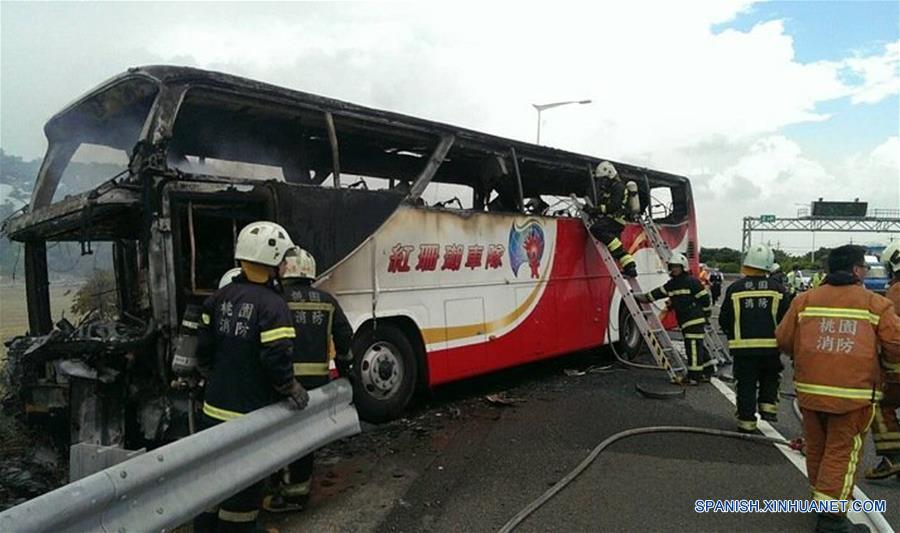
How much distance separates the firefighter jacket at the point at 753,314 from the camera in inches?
216

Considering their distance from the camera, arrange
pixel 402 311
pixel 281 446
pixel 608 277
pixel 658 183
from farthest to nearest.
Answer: pixel 658 183 < pixel 608 277 < pixel 402 311 < pixel 281 446

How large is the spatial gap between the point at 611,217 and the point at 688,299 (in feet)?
4.85

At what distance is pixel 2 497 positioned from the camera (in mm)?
4242

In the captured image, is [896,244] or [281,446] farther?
[896,244]

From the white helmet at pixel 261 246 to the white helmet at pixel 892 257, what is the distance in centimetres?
463

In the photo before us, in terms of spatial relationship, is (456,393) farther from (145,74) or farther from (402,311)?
(145,74)

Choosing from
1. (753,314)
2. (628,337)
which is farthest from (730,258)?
(753,314)

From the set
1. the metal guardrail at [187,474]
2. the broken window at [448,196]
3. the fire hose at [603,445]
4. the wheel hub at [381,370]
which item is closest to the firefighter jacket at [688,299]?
the fire hose at [603,445]

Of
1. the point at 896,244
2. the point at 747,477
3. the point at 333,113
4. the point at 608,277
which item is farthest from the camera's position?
the point at 608,277

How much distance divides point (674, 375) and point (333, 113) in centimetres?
522

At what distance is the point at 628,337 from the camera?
10273 mm

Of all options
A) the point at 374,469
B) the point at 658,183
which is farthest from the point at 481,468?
the point at 658,183

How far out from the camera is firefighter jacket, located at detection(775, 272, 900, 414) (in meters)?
3.76

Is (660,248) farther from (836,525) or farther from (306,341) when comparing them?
(306,341)
